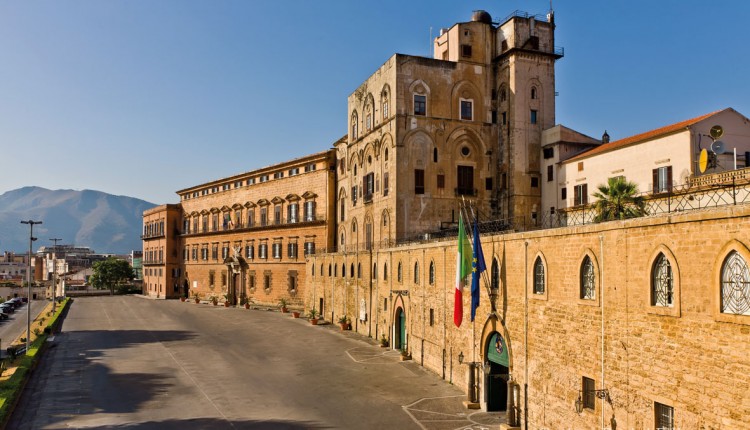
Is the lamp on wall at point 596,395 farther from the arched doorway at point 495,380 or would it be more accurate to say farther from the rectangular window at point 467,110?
the rectangular window at point 467,110

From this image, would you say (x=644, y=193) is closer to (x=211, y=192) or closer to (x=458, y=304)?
(x=458, y=304)

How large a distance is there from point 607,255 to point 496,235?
25.0 feet

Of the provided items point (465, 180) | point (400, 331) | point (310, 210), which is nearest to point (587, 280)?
point (400, 331)

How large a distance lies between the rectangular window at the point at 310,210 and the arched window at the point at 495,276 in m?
43.5

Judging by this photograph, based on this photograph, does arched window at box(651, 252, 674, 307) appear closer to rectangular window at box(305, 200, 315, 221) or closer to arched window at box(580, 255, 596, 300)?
arched window at box(580, 255, 596, 300)

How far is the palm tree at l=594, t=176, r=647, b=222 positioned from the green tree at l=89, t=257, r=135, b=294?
99.6 meters

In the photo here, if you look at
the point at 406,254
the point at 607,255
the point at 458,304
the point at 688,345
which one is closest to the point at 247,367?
the point at 406,254

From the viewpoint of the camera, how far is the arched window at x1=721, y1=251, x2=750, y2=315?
13836 millimetres

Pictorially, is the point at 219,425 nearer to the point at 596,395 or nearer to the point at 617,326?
the point at 596,395

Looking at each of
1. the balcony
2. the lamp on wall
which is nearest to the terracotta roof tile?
the balcony

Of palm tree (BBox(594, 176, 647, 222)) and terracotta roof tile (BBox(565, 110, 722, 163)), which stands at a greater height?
terracotta roof tile (BBox(565, 110, 722, 163))

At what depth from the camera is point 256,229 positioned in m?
79.0

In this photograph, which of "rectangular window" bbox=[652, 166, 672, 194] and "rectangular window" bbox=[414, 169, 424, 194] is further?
"rectangular window" bbox=[414, 169, 424, 194]

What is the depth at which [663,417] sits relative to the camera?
1633 centimetres
